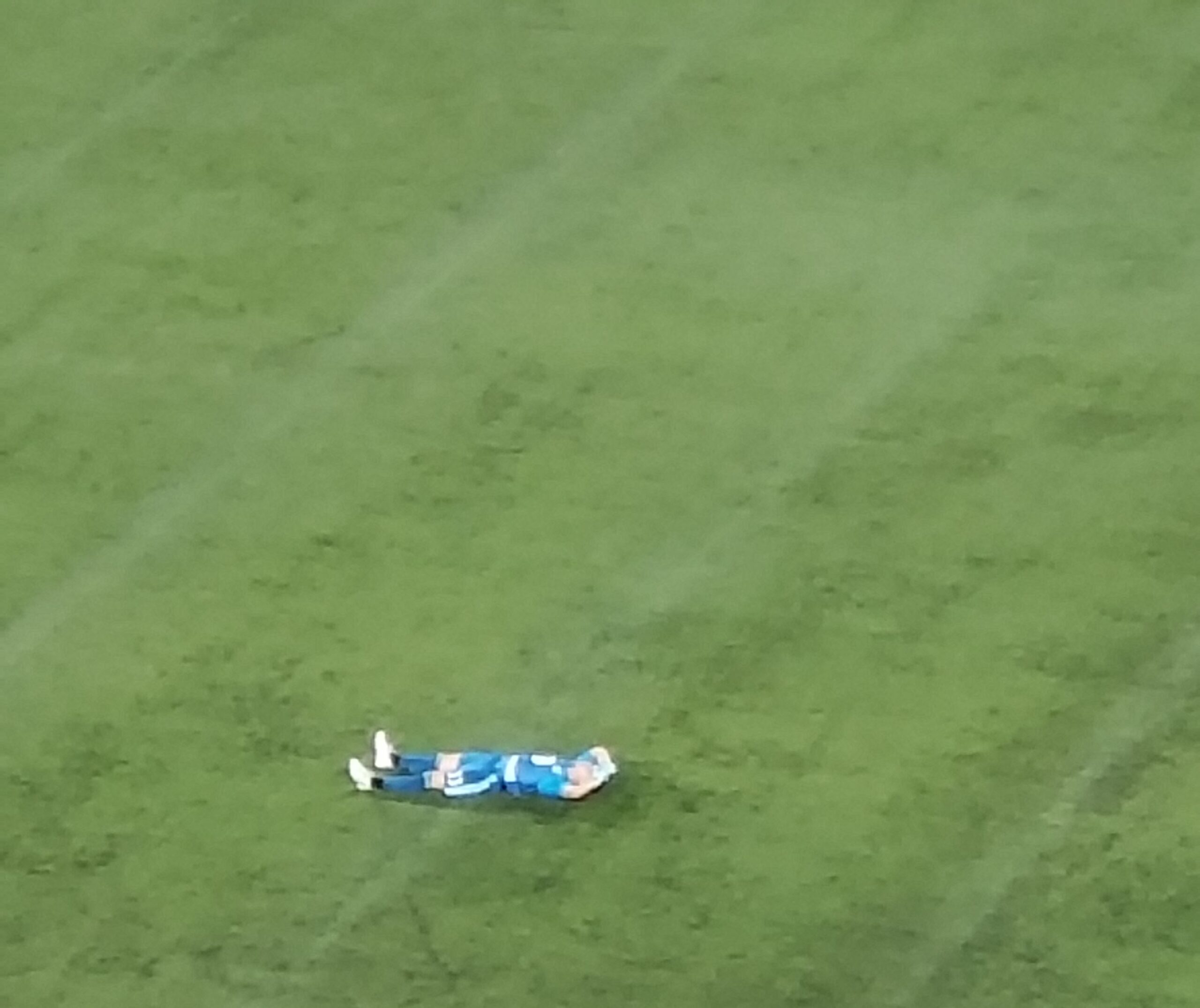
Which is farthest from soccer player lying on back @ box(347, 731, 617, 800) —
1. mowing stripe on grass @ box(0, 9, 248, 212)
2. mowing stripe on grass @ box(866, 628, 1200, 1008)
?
mowing stripe on grass @ box(0, 9, 248, 212)

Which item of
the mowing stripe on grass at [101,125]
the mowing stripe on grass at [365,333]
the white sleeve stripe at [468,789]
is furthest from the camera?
the mowing stripe on grass at [101,125]

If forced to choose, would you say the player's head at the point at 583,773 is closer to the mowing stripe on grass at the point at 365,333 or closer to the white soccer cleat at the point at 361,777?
the white soccer cleat at the point at 361,777

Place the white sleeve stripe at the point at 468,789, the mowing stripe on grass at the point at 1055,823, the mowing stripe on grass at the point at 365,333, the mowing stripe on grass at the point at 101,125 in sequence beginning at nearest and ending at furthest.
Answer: the mowing stripe on grass at the point at 1055,823 → the white sleeve stripe at the point at 468,789 → the mowing stripe on grass at the point at 365,333 → the mowing stripe on grass at the point at 101,125

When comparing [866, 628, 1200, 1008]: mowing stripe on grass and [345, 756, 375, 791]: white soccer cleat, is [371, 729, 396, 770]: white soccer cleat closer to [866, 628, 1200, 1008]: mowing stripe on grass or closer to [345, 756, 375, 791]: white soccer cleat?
[345, 756, 375, 791]: white soccer cleat

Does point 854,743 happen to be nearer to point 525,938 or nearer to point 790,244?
point 525,938

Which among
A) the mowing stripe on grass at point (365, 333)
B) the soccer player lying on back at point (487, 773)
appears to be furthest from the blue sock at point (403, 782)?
the mowing stripe on grass at point (365, 333)

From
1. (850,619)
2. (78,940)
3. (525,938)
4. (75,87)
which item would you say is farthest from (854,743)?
(75,87)
